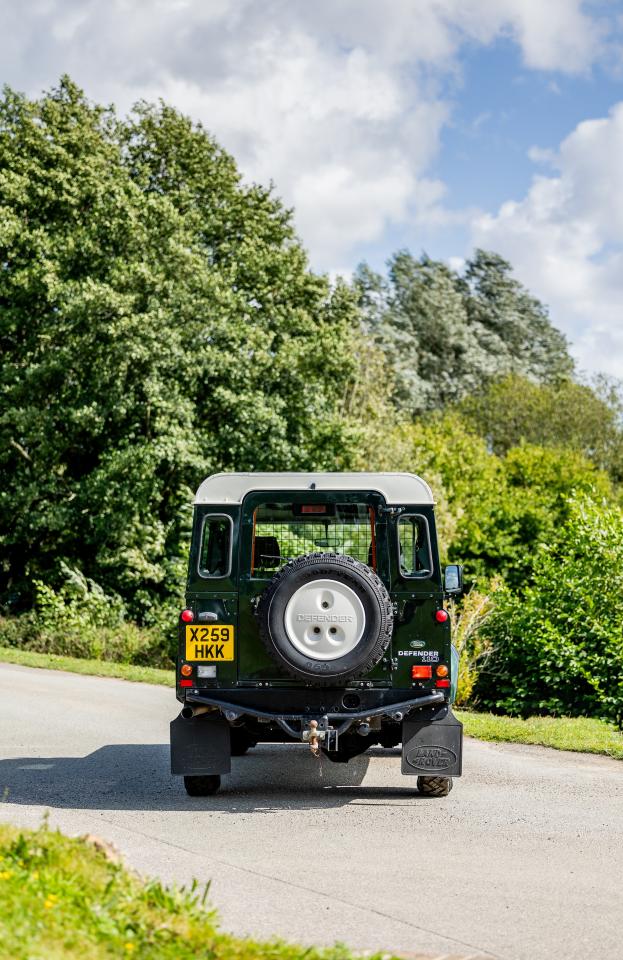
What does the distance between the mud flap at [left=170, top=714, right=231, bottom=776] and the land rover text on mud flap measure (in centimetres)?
1

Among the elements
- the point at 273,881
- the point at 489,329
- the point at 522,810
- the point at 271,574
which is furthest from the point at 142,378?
the point at 489,329

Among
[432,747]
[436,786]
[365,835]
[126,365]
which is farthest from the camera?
[126,365]

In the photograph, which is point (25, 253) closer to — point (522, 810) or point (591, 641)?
point (591, 641)

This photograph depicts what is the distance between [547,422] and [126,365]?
32361 millimetres

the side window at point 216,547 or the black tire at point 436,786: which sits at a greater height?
the side window at point 216,547

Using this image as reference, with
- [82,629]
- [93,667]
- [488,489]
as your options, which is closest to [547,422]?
[488,489]

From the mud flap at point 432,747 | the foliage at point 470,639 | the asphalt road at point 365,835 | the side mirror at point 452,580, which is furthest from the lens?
the foliage at point 470,639

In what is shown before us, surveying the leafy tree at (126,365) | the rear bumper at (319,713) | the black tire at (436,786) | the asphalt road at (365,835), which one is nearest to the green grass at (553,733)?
the asphalt road at (365,835)

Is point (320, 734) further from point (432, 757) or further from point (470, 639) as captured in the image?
point (470, 639)

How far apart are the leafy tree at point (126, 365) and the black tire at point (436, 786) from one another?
17862mm

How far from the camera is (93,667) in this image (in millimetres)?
21062

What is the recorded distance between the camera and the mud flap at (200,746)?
9.25 m

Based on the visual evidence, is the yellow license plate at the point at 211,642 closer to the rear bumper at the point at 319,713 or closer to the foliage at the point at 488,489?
the rear bumper at the point at 319,713

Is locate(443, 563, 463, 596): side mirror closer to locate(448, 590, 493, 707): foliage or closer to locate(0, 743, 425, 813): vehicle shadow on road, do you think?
locate(0, 743, 425, 813): vehicle shadow on road
